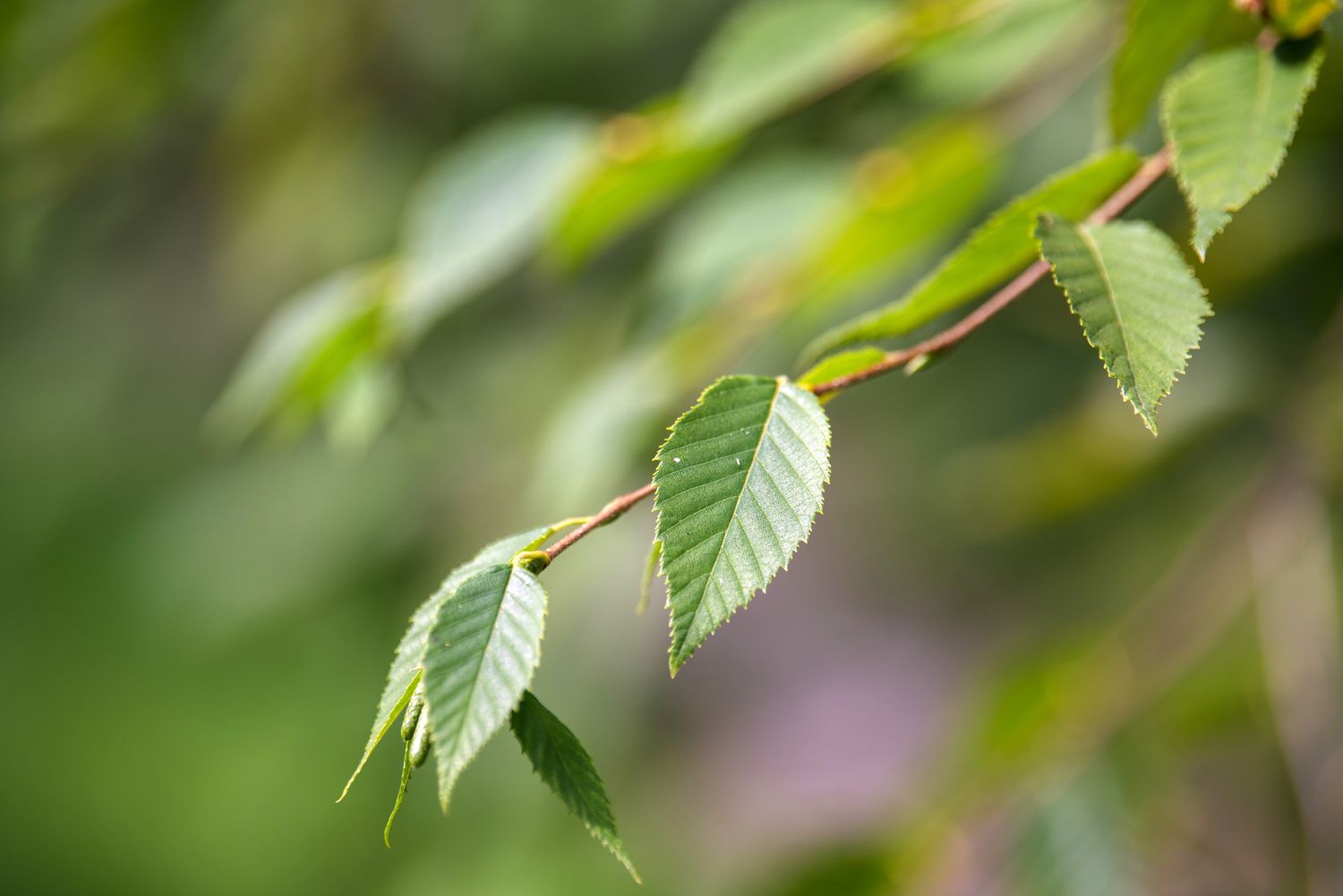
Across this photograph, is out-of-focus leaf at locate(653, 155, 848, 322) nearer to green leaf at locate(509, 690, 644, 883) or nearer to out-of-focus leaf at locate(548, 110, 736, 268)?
out-of-focus leaf at locate(548, 110, 736, 268)

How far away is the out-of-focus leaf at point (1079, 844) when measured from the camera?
38.3 inches

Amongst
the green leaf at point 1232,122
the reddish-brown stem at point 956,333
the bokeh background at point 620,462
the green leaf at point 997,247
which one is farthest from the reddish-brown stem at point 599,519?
the bokeh background at point 620,462

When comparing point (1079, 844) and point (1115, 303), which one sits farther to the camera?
point (1079, 844)

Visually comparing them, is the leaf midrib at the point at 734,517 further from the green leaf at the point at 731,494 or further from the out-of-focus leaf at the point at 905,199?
the out-of-focus leaf at the point at 905,199

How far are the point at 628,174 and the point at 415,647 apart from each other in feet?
1.94

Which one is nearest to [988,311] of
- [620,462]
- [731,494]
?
[731,494]

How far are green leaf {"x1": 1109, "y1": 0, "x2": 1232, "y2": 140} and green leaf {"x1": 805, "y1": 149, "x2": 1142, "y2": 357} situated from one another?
0.07m

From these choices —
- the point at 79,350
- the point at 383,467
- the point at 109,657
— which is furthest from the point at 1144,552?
the point at 109,657

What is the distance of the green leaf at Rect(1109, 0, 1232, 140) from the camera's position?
0.53 m

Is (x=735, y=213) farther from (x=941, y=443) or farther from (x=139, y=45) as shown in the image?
(x=941, y=443)

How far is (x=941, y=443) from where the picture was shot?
5.93ft

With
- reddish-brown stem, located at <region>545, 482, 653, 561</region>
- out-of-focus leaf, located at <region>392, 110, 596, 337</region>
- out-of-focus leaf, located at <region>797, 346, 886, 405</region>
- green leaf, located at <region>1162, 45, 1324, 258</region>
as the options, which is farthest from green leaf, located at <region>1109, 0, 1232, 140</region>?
out-of-focus leaf, located at <region>392, 110, 596, 337</region>

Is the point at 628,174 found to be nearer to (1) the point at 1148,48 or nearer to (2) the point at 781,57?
(2) the point at 781,57

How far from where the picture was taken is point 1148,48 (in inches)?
21.7
